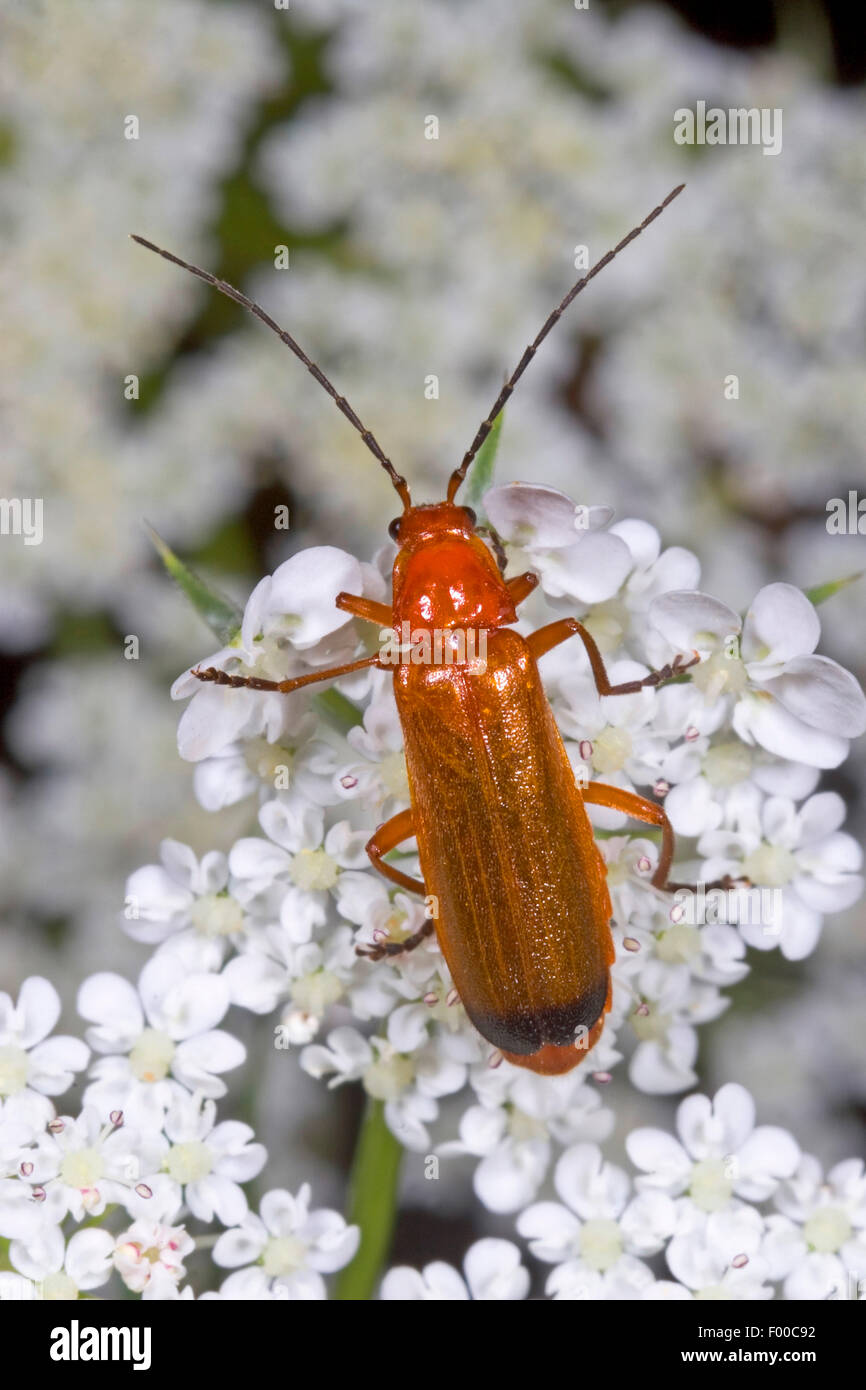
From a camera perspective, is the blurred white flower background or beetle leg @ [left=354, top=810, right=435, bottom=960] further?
the blurred white flower background

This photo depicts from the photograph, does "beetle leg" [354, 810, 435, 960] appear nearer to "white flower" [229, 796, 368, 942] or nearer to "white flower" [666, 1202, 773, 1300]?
"white flower" [229, 796, 368, 942]

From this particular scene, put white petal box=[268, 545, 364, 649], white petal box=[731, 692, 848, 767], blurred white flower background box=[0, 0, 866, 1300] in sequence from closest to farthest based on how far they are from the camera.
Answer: white petal box=[268, 545, 364, 649] → white petal box=[731, 692, 848, 767] → blurred white flower background box=[0, 0, 866, 1300]

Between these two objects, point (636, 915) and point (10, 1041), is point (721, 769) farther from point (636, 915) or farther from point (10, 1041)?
point (10, 1041)

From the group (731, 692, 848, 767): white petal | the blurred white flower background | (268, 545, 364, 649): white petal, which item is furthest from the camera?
the blurred white flower background

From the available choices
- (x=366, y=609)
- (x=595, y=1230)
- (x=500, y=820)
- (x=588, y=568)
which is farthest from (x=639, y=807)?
(x=595, y=1230)

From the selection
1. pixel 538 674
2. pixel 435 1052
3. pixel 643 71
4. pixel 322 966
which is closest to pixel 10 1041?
pixel 322 966

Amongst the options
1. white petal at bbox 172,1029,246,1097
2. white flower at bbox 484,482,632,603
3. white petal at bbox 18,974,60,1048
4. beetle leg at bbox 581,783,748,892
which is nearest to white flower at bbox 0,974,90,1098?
white petal at bbox 18,974,60,1048
